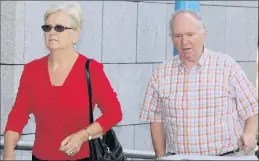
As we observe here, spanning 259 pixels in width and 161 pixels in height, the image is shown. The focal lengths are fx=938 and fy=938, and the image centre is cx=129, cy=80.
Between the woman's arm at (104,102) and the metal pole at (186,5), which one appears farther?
the metal pole at (186,5)

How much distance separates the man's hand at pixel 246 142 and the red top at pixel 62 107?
0.85 meters

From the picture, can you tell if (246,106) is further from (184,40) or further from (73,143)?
(73,143)

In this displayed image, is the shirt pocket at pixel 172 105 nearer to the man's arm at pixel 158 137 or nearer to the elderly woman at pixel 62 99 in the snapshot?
the man's arm at pixel 158 137

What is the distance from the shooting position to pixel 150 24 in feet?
40.7

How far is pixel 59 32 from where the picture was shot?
6.06 meters

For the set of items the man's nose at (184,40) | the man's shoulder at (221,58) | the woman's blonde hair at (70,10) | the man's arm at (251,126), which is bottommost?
the man's arm at (251,126)

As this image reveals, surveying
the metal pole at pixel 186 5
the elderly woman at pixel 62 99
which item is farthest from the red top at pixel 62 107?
the metal pole at pixel 186 5

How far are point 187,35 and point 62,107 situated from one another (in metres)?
0.98

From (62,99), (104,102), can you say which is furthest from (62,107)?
(104,102)

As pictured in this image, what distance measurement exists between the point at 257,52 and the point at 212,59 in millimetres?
8592

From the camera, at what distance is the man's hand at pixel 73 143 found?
5.85 metres

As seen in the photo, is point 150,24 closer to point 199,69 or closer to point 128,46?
point 128,46

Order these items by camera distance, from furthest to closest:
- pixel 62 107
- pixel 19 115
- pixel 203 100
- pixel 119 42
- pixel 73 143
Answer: pixel 119 42
pixel 203 100
pixel 19 115
pixel 62 107
pixel 73 143

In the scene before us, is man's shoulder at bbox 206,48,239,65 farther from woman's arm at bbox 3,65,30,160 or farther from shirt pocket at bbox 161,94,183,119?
woman's arm at bbox 3,65,30,160
